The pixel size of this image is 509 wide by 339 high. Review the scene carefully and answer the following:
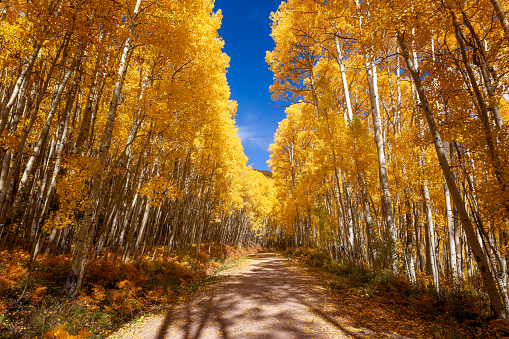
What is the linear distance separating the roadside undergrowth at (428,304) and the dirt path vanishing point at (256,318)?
0.56 m

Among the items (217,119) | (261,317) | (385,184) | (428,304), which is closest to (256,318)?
(261,317)

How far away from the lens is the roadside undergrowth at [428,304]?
380 centimetres

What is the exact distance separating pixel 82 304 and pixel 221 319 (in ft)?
10.3

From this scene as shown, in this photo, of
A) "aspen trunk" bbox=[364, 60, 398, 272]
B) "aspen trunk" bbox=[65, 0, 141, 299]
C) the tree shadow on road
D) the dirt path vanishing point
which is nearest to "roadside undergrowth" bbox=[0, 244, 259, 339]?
"aspen trunk" bbox=[65, 0, 141, 299]

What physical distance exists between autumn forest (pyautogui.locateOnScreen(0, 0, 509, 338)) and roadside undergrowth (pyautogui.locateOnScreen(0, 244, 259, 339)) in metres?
0.11

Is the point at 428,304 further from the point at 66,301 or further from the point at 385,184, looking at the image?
the point at 66,301

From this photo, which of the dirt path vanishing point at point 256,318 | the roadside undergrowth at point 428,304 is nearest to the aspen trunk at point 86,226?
the dirt path vanishing point at point 256,318

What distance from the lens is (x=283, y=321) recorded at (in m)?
4.46

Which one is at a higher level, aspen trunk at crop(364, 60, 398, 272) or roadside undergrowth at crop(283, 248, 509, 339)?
aspen trunk at crop(364, 60, 398, 272)

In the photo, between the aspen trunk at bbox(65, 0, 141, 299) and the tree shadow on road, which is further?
the aspen trunk at bbox(65, 0, 141, 299)

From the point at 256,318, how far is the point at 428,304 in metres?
3.74

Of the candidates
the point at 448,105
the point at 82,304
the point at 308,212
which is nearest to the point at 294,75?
the point at 448,105

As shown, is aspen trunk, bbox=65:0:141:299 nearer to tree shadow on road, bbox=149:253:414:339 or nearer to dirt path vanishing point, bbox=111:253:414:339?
dirt path vanishing point, bbox=111:253:414:339

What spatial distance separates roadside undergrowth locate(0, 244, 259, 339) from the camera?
12.8ft
